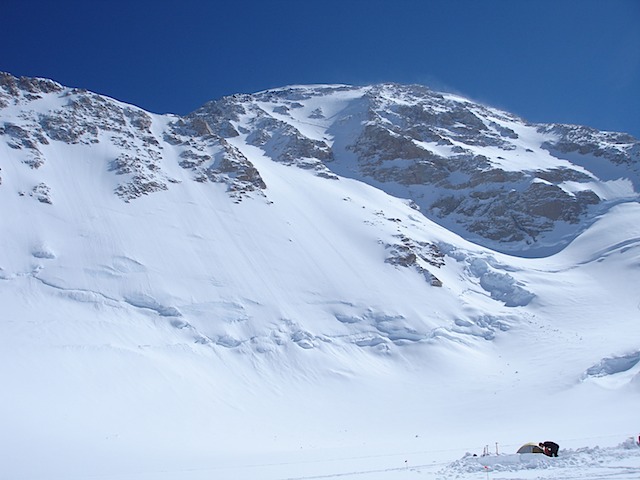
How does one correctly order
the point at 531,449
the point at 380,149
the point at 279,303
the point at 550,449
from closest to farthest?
the point at 550,449 → the point at 531,449 → the point at 279,303 → the point at 380,149

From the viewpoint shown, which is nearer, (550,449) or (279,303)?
(550,449)

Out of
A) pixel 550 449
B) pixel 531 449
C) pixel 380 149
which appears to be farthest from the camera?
pixel 380 149

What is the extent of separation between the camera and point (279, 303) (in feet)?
128

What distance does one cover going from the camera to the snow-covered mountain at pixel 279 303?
75.2 feet

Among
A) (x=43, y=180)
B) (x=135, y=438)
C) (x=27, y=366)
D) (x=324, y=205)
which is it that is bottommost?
(x=135, y=438)

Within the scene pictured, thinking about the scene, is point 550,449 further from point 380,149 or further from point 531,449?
point 380,149

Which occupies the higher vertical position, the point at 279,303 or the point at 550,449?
the point at 279,303

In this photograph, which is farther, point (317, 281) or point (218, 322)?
point (317, 281)

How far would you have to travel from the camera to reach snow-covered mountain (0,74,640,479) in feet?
75.2

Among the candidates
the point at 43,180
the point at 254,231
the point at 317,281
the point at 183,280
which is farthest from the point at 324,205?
the point at 43,180

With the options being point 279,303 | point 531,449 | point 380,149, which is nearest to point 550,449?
point 531,449

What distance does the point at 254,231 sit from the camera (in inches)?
1921

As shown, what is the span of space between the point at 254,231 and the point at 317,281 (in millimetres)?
9013

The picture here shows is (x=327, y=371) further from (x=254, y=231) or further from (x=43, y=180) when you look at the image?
(x=43, y=180)
